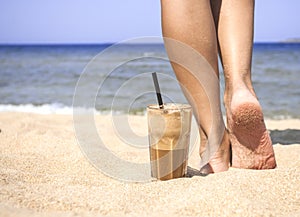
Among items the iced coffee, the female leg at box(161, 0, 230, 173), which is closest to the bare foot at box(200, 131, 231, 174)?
the female leg at box(161, 0, 230, 173)

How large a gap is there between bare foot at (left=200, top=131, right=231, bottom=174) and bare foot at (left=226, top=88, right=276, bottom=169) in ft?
0.08

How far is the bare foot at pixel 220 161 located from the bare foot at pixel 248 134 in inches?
0.9

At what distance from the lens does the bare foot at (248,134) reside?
110 cm

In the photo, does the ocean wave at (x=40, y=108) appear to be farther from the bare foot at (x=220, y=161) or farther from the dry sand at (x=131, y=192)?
the bare foot at (x=220, y=161)

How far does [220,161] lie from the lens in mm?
1176

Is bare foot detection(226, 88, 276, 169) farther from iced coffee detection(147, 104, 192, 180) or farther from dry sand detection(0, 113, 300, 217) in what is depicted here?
iced coffee detection(147, 104, 192, 180)

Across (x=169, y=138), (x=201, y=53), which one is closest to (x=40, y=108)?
(x=201, y=53)

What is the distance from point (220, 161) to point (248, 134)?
4.9 inches

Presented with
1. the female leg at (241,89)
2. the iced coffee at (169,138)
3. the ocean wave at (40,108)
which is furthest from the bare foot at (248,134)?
the ocean wave at (40,108)

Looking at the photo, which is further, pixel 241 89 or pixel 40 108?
pixel 40 108

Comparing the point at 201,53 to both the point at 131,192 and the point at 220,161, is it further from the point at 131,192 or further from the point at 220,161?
the point at 131,192

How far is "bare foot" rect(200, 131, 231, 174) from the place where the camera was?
3.82 feet

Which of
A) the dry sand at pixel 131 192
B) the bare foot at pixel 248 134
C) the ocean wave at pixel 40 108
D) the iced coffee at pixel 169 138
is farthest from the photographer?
the ocean wave at pixel 40 108

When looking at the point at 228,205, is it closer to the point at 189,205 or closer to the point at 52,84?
the point at 189,205
